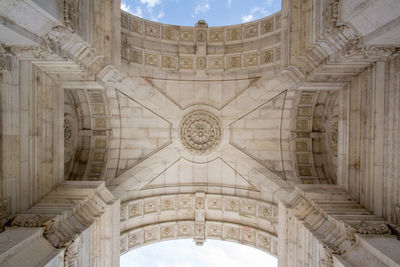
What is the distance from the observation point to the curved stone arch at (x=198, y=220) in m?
12.4

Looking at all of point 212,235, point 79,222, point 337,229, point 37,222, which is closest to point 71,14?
point 37,222

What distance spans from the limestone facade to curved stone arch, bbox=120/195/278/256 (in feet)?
0.24

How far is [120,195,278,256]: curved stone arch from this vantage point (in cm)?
1241

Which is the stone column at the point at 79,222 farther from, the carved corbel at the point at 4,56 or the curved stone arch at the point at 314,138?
the curved stone arch at the point at 314,138

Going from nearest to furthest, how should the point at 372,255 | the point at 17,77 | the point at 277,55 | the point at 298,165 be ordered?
the point at 372,255, the point at 17,77, the point at 277,55, the point at 298,165

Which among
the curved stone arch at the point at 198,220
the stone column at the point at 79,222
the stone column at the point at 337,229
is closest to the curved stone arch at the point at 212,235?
the curved stone arch at the point at 198,220

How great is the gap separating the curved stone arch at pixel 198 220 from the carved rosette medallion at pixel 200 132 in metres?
2.64

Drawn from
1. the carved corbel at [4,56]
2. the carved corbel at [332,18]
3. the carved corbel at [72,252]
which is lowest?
the carved corbel at [72,252]

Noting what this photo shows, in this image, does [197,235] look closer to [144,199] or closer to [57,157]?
[144,199]

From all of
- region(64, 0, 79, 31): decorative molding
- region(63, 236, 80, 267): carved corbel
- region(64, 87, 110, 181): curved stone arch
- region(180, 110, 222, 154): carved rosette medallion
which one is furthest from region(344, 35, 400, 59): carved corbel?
region(64, 87, 110, 181): curved stone arch

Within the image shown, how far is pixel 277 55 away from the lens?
11031 millimetres

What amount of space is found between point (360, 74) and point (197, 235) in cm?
1070

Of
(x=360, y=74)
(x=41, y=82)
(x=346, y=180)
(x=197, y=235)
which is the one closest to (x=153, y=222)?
(x=197, y=235)

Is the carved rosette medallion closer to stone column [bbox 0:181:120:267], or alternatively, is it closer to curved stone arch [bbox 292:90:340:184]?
curved stone arch [bbox 292:90:340:184]
